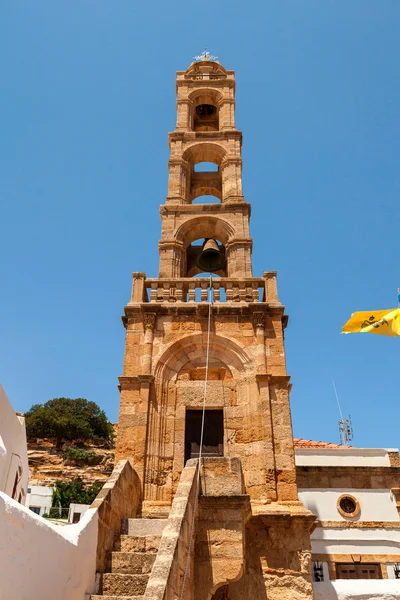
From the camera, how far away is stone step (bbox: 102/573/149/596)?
6.49 meters

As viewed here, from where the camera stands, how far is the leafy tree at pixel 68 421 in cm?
4203

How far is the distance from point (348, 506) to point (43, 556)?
1423 cm

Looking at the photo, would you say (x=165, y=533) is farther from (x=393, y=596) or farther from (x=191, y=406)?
(x=393, y=596)

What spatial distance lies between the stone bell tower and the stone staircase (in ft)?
3.71

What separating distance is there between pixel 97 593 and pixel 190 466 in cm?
219

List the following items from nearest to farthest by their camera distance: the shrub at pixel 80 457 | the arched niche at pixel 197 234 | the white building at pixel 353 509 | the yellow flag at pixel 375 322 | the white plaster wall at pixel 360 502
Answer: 1. the yellow flag at pixel 375 322
2. the arched niche at pixel 197 234
3. the white building at pixel 353 509
4. the white plaster wall at pixel 360 502
5. the shrub at pixel 80 457

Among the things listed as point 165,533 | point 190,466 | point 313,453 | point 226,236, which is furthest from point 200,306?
point 313,453

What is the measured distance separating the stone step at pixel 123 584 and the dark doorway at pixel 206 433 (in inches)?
159

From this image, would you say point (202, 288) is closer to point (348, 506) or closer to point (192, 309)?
point (192, 309)

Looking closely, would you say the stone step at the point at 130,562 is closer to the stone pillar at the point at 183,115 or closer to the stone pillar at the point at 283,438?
the stone pillar at the point at 283,438

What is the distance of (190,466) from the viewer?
25.9 ft

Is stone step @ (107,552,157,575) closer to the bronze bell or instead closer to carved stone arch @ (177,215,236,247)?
Result: the bronze bell

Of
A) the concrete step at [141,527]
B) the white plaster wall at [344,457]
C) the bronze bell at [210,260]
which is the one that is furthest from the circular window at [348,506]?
the concrete step at [141,527]

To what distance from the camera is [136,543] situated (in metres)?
7.70
